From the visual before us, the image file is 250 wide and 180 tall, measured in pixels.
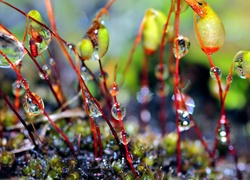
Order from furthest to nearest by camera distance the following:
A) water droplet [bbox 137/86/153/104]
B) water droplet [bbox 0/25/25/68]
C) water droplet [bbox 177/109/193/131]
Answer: water droplet [bbox 137/86/153/104] < water droplet [bbox 177/109/193/131] < water droplet [bbox 0/25/25/68]

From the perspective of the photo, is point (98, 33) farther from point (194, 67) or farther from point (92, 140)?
point (194, 67)

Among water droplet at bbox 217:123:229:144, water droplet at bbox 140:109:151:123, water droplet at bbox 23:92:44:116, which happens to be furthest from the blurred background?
water droplet at bbox 23:92:44:116

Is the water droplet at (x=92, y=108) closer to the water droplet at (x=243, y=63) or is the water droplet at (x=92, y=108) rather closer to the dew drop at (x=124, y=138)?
the dew drop at (x=124, y=138)

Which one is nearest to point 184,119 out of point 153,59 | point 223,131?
point 223,131

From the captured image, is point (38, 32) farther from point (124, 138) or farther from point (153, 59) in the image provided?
point (153, 59)

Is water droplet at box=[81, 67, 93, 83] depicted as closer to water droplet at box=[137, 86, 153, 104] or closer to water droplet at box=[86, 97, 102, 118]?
water droplet at box=[86, 97, 102, 118]

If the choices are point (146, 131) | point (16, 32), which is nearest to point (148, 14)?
point (146, 131)
